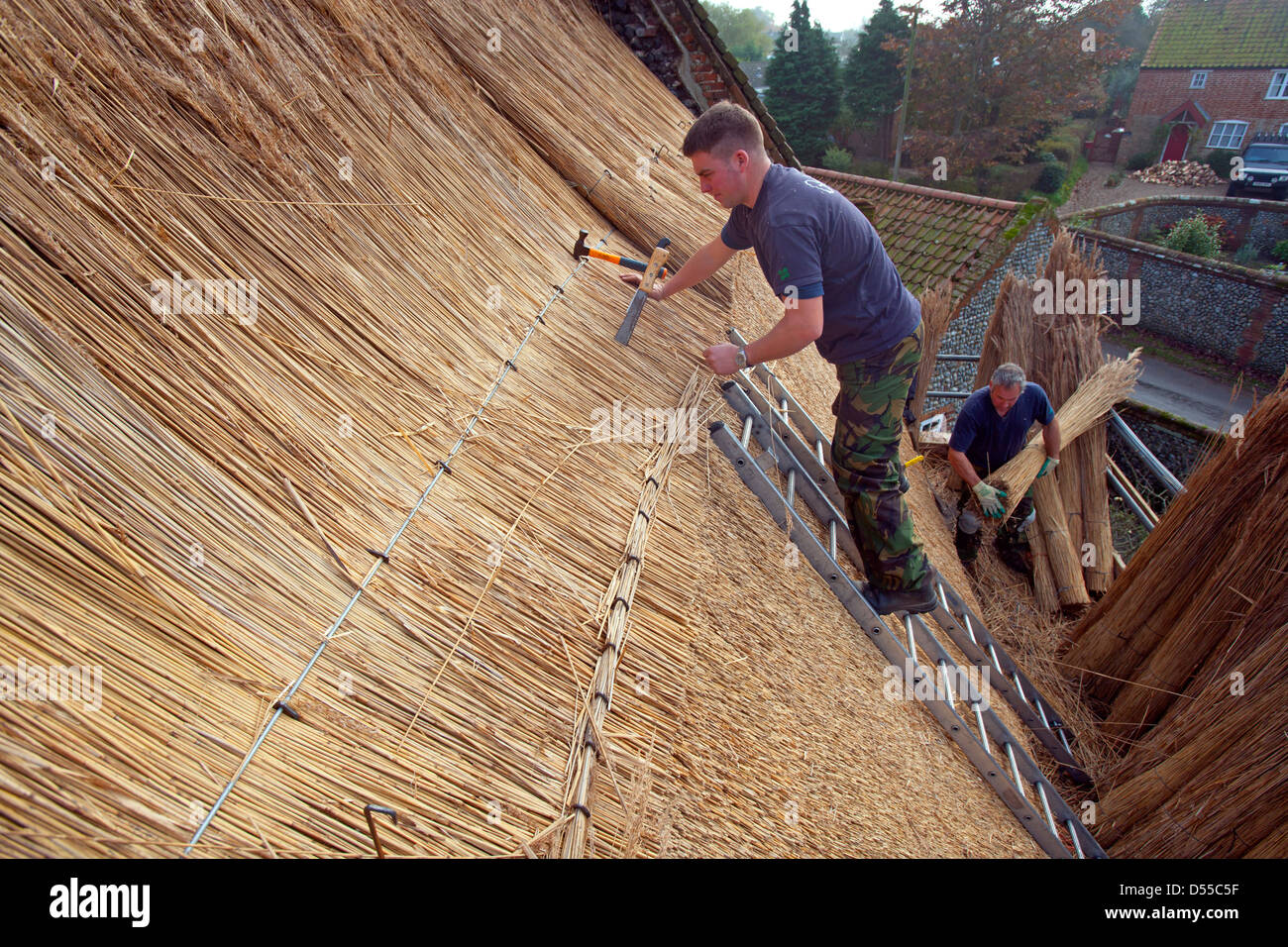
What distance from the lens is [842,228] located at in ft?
8.19

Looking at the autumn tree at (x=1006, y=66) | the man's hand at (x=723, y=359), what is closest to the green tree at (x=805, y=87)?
the autumn tree at (x=1006, y=66)

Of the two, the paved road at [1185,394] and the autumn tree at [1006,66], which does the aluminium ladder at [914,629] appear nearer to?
the paved road at [1185,394]

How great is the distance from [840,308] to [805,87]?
22399 mm

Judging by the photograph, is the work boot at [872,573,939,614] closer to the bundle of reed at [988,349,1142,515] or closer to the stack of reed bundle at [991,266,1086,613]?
the bundle of reed at [988,349,1142,515]

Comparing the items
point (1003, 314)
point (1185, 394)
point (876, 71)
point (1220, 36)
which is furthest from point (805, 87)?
point (1003, 314)

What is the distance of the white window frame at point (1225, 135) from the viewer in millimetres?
22250

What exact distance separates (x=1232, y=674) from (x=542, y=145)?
11.4 feet

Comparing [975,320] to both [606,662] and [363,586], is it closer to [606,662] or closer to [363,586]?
[606,662]

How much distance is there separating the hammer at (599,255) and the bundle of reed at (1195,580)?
2605 millimetres

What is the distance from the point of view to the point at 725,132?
237 centimetres

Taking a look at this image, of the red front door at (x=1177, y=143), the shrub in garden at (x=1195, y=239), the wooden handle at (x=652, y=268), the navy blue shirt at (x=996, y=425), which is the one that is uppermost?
the red front door at (x=1177, y=143)

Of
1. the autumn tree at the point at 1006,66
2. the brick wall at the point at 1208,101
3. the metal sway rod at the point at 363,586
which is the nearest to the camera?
the metal sway rod at the point at 363,586
